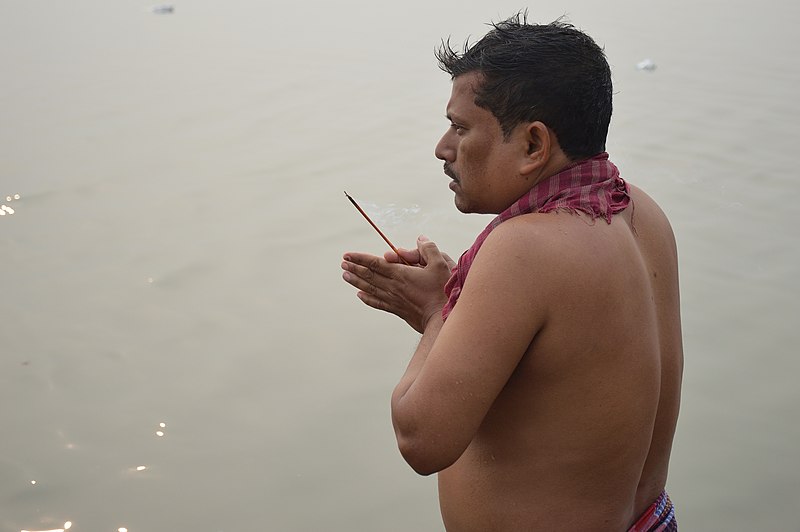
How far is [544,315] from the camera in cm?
135

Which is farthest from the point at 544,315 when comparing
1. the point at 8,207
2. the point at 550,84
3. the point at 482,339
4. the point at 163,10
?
the point at 163,10

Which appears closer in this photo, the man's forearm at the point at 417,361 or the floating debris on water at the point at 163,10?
the man's forearm at the point at 417,361

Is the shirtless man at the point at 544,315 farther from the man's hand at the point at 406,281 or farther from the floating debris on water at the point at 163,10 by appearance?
the floating debris on water at the point at 163,10

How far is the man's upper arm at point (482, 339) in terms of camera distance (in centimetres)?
133

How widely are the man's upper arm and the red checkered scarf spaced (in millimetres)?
92

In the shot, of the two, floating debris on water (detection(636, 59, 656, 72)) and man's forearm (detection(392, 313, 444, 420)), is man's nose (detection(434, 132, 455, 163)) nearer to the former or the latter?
man's forearm (detection(392, 313, 444, 420))

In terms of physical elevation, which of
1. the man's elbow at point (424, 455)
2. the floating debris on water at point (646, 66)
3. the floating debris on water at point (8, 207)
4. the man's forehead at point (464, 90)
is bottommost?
the floating debris on water at point (646, 66)

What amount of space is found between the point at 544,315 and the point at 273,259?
248 centimetres

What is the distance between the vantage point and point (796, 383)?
296 cm

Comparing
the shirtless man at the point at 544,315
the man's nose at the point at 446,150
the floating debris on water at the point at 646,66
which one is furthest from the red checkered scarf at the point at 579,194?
the floating debris on water at the point at 646,66

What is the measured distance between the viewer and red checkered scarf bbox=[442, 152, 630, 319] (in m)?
1.42

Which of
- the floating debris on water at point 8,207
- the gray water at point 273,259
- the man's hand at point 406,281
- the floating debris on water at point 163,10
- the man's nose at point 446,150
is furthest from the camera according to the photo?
the floating debris on water at point 163,10

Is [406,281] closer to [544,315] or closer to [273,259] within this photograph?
[544,315]

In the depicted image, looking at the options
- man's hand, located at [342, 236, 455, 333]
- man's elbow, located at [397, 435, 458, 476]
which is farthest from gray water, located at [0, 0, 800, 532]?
man's elbow, located at [397, 435, 458, 476]
